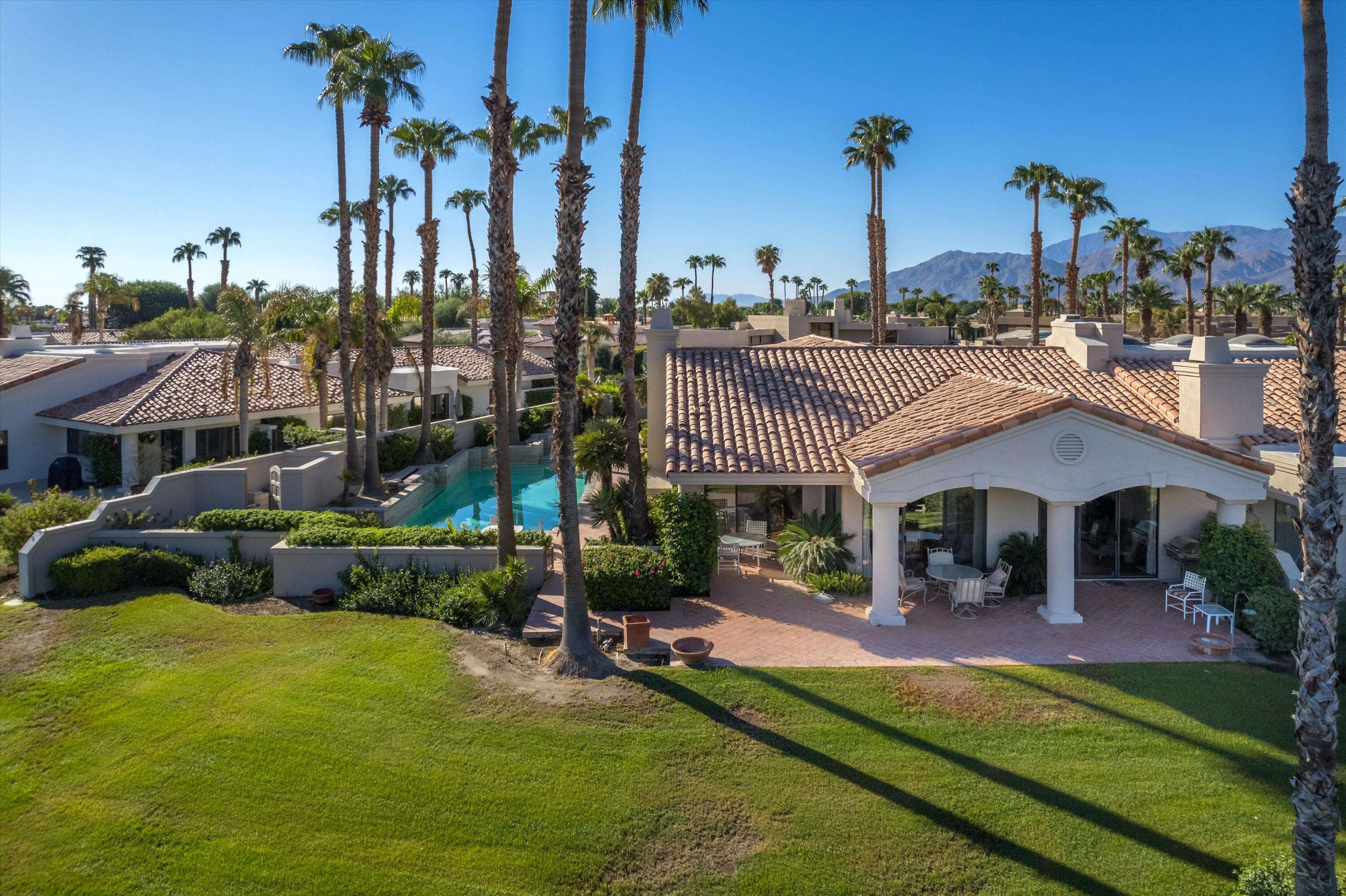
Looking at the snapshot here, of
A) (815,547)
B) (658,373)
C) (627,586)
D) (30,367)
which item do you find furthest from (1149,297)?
(30,367)

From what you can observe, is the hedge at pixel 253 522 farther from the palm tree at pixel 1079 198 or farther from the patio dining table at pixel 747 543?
the palm tree at pixel 1079 198

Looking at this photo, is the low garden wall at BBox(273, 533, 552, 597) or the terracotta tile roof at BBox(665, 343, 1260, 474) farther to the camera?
the terracotta tile roof at BBox(665, 343, 1260, 474)

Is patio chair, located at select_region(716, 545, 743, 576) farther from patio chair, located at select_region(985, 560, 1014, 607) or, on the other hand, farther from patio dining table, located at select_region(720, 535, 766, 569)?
patio chair, located at select_region(985, 560, 1014, 607)

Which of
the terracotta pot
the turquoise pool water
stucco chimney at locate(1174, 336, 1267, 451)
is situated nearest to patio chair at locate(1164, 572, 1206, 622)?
stucco chimney at locate(1174, 336, 1267, 451)

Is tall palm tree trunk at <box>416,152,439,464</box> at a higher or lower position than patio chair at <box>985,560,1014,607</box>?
higher

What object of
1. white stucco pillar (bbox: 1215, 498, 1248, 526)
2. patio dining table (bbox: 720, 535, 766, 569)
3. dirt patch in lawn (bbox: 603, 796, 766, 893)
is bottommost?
dirt patch in lawn (bbox: 603, 796, 766, 893)

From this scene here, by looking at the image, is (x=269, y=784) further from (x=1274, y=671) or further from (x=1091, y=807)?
(x=1274, y=671)
